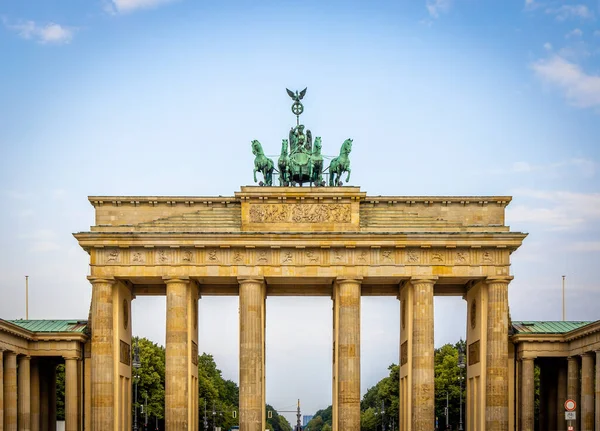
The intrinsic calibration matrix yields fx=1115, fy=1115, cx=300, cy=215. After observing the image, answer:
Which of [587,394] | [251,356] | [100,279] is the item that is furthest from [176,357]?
[587,394]

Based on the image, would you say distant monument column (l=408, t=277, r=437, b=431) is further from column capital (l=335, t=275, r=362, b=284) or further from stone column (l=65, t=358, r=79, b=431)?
stone column (l=65, t=358, r=79, b=431)

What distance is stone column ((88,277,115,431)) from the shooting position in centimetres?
7044

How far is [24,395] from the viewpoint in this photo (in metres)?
70.5

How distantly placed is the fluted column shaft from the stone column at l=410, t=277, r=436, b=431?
1471cm

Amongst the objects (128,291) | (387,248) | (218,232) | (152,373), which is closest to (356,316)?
(387,248)

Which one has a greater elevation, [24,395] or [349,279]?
[349,279]

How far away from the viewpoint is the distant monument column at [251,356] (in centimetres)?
7112

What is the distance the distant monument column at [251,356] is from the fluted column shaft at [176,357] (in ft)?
11.9

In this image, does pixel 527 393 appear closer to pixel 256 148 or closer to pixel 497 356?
pixel 497 356

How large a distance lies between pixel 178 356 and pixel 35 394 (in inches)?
420

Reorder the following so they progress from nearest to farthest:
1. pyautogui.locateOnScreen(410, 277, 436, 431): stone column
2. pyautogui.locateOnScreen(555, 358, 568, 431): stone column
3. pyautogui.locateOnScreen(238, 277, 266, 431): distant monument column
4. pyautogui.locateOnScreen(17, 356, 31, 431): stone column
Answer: pyautogui.locateOnScreen(17, 356, 31, 431): stone column < pyautogui.locateOnScreen(410, 277, 436, 431): stone column < pyautogui.locateOnScreen(238, 277, 266, 431): distant monument column < pyautogui.locateOnScreen(555, 358, 568, 431): stone column

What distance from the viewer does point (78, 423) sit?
7175 centimetres

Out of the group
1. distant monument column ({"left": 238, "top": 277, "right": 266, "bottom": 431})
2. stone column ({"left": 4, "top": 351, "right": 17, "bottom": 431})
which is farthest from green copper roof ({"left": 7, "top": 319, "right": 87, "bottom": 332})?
distant monument column ({"left": 238, "top": 277, "right": 266, "bottom": 431})

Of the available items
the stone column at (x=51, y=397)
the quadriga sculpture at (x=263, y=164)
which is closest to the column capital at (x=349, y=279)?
the quadriga sculpture at (x=263, y=164)
